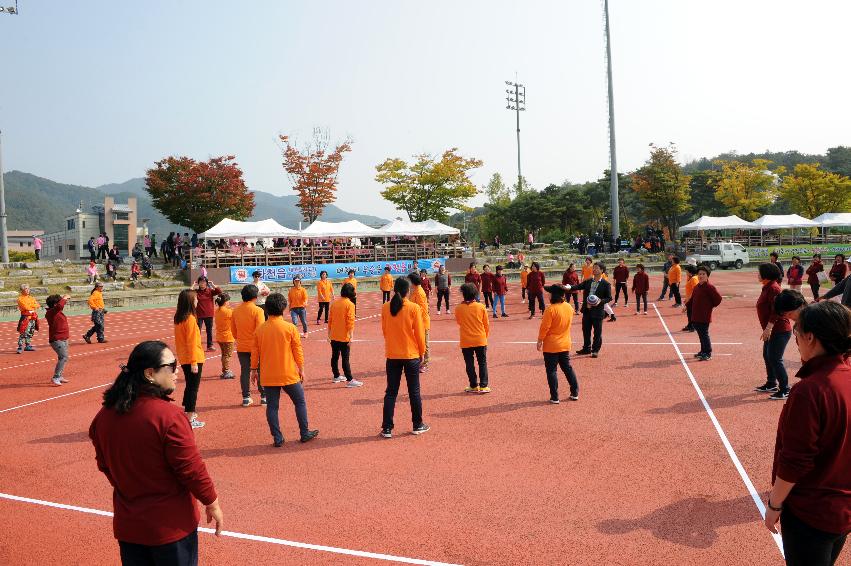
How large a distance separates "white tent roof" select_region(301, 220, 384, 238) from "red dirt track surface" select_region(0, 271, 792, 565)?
2186 centimetres

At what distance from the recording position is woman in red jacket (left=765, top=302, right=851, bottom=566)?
253 cm

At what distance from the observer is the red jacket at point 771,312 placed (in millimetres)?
7605

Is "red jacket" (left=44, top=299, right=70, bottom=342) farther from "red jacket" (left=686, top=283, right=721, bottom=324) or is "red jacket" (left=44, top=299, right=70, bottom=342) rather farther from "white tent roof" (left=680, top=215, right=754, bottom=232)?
"white tent roof" (left=680, top=215, right=754, bottom=232)

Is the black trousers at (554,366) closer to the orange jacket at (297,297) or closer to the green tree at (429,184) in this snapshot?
the orange jacket at (297,297)

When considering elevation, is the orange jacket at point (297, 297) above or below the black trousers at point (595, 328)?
above

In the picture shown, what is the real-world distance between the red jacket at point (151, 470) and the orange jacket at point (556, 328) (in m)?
5.97

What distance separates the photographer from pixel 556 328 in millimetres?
8148

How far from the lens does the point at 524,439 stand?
6781 mm

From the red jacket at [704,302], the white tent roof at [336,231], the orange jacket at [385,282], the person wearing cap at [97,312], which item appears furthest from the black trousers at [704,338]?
the white tent roof at [336,231]

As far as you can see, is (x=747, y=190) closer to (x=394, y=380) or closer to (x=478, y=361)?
(x=478, y=361)

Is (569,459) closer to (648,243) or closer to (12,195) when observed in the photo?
(648,243)

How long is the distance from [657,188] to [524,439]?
45966 millimetres

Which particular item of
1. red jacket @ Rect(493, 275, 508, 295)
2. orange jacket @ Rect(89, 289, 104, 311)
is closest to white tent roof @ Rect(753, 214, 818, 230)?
red jacket @ Rect(493, 275, 508, 295)

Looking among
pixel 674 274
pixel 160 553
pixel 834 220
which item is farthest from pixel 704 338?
pixel 834 220
